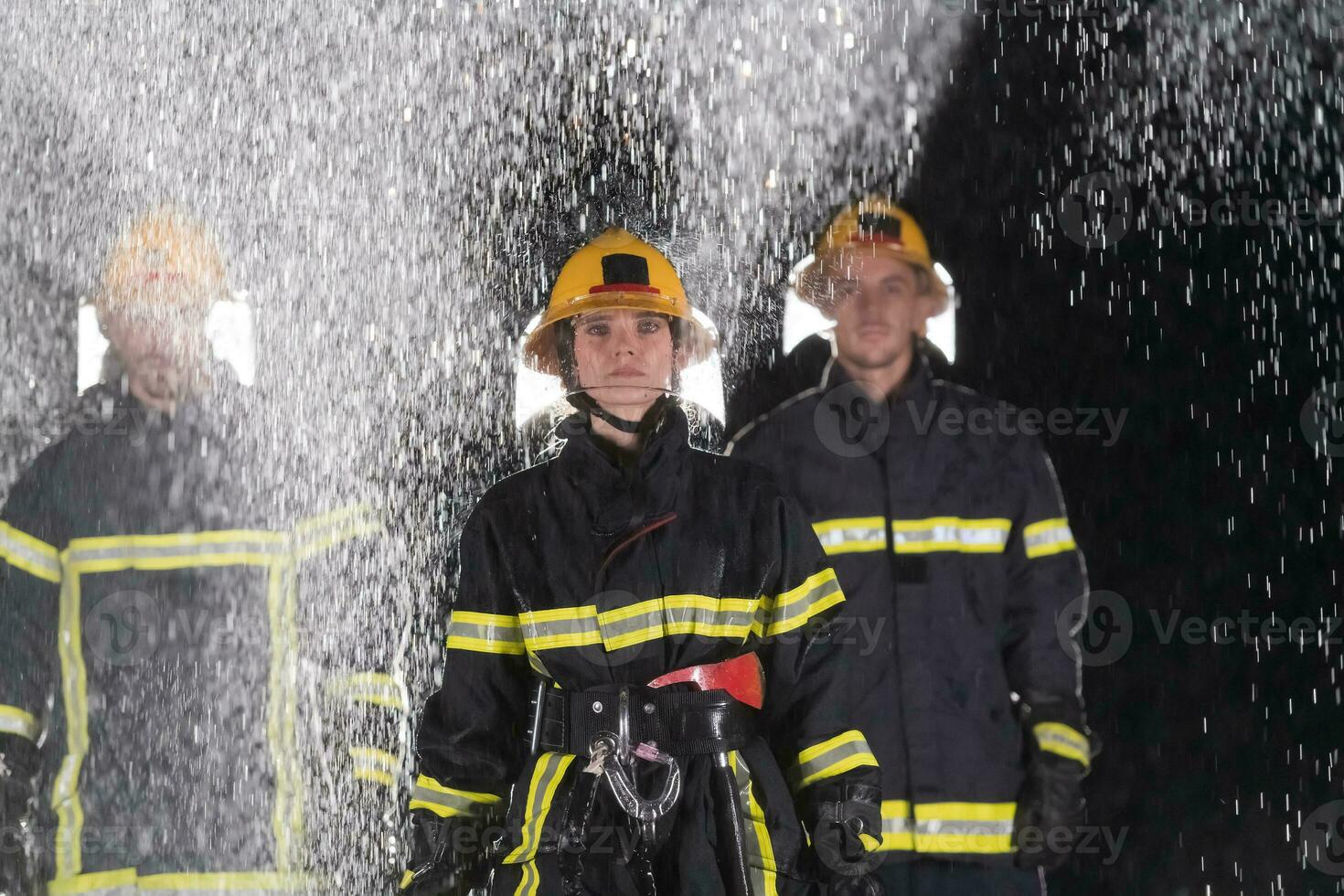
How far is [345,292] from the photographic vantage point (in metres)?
5.97

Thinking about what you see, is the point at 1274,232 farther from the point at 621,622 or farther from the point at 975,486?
the point at 621,622

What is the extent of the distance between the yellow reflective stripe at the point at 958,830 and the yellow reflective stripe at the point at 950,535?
0.71 m

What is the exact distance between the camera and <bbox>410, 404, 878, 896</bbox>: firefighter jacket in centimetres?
265

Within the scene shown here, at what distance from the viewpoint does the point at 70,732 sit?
342cm

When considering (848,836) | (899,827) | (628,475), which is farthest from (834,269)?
(848,836)

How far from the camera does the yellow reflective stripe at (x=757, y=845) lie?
2.59 meters

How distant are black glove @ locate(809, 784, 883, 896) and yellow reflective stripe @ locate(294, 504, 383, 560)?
1.71 meters

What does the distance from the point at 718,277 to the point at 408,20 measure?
192cm

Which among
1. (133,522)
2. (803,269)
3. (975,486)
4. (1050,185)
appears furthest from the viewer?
(1050,185)

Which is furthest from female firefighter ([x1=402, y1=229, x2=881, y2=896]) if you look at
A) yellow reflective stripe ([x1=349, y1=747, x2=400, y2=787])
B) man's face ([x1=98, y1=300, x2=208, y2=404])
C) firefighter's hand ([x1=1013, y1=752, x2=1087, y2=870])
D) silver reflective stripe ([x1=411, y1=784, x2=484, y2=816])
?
man's face ([x1=98, y1=300, x2=208, y2=404])

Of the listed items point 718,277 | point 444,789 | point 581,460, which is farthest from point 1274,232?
point 444,789

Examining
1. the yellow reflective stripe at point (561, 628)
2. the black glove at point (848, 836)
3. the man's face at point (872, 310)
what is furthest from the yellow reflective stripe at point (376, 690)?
the man's face at point (872, 310)

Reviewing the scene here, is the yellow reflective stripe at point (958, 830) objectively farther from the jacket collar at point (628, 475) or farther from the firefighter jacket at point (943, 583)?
the jacket collar at point (628, 475)

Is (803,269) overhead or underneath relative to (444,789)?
overhead
